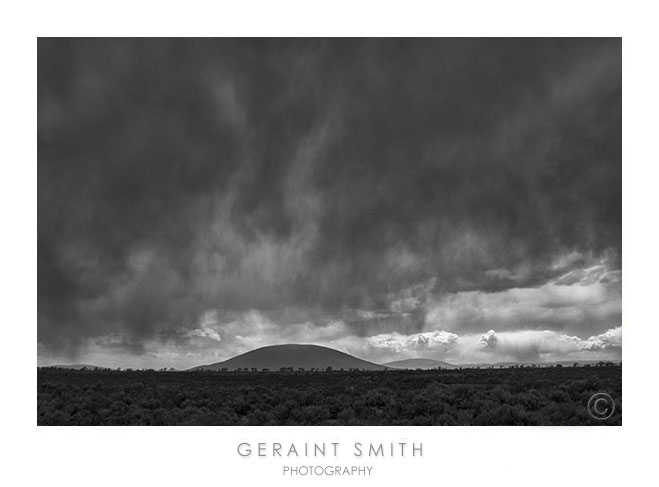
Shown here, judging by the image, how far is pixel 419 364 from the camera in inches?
534

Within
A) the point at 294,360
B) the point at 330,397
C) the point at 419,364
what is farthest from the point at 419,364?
the point at 294,360

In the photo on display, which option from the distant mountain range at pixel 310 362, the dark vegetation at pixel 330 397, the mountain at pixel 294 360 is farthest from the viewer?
the mountain at pixel 294 360

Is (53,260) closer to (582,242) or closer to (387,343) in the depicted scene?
(387,343)

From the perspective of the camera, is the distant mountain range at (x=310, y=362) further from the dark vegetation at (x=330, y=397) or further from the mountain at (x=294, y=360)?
the dark vegetation at (x=330, y=397)

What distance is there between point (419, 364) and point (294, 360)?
3036mm

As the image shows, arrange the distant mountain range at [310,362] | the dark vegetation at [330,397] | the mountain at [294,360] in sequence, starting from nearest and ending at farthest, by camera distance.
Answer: the dark vegetation at [330,397] → the distant mountain range at [310,362] → the mountain at [294,360]

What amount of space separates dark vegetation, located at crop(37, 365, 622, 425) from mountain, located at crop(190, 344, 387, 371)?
0.28 metres

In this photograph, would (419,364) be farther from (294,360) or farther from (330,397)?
(294,360)

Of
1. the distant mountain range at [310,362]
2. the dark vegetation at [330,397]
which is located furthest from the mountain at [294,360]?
the dark vegetation at [330,397]

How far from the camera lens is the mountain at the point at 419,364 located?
13.5m

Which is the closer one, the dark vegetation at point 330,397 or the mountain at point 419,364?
the dark vegetation at point 330,397
